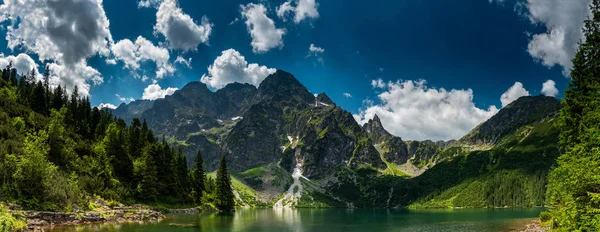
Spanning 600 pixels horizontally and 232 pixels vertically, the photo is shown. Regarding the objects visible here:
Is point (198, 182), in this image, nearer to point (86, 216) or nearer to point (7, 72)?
point (86, 216)

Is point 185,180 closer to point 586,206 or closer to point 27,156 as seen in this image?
point 27,156

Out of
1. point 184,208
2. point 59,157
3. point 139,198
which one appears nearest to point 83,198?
point 59,157

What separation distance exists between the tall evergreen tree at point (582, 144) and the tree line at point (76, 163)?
68454mm

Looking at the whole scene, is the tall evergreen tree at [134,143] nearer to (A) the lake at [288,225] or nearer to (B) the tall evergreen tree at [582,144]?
(A) the lake at [288,225]

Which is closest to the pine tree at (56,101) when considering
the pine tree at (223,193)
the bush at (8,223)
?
the pine tree at (223,193)

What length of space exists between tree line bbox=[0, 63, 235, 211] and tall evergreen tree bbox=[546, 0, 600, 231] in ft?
225

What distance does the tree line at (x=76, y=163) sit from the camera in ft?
183

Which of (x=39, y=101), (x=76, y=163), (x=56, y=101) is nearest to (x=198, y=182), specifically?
(x=56, y=101)

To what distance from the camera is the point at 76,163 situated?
3196 inches

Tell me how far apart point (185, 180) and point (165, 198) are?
2739 centimetres

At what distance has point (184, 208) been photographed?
113875 millimetres

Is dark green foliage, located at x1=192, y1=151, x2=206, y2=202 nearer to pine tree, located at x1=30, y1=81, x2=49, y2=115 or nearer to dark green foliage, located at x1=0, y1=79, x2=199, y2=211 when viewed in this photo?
dark green foliage, located at x1=0, y1=79, x2=199, y2=211

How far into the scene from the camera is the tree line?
55.7 m

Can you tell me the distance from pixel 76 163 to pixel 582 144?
92.8 m
